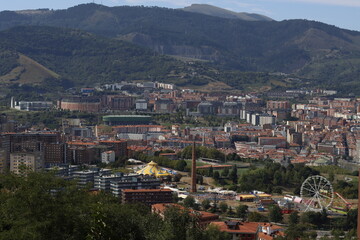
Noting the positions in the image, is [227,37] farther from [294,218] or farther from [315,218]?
[294,218]

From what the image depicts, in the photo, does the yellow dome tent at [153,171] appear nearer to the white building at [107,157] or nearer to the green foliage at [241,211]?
the white building at [107,157]

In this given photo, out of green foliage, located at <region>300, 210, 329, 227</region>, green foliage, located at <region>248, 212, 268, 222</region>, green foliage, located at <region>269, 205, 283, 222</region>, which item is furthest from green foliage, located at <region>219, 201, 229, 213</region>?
green foliage, located at <region>300, 210, 329, 227</region>

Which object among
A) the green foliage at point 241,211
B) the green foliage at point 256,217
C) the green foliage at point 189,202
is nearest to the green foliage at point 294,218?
the green foliage at point 256,217

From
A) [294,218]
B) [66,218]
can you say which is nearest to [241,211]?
[294,218]

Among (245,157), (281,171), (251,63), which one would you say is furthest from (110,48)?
(281,171)

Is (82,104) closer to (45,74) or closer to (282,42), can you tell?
(45,74)

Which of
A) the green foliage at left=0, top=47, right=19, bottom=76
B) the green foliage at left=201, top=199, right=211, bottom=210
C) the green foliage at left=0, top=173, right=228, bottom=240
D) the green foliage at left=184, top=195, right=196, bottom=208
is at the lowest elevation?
the green foliage at left=201, top=199, right=211, bottom=210

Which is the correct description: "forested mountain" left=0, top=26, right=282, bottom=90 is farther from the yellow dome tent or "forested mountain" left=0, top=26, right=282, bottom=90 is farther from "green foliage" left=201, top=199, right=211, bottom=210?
"green foliage" left=201, top=199, right=211, bottom=210
